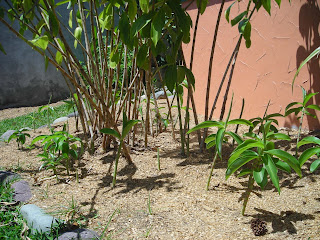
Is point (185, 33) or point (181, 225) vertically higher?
point (185, 33)

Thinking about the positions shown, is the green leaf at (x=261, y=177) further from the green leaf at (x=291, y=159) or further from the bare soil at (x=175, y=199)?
the bare soil at (x=175, y=199)

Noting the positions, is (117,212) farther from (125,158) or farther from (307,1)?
(307,1)

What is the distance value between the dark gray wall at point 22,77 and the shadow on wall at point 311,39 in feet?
15.1

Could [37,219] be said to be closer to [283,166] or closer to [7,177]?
[7,177]

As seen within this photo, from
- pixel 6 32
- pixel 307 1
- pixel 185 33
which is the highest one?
pixel 6 32

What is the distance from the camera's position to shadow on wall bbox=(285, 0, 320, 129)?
217 centimetres

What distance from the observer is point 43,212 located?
161 cm

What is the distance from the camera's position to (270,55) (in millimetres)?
2510

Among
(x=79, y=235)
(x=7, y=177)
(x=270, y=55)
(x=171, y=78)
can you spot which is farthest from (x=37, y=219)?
(x=270, y=55)

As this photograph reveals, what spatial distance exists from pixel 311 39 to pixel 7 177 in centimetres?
210

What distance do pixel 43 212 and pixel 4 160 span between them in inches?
38.7

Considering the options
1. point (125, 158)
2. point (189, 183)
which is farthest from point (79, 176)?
point (189, 183)

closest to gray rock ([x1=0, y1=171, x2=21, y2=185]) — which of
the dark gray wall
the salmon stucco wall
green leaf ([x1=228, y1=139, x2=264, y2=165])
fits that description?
green leaf ([x1=228, y1=139, x2=264, y2=165])

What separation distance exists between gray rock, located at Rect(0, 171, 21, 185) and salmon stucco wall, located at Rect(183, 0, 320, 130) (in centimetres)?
167
